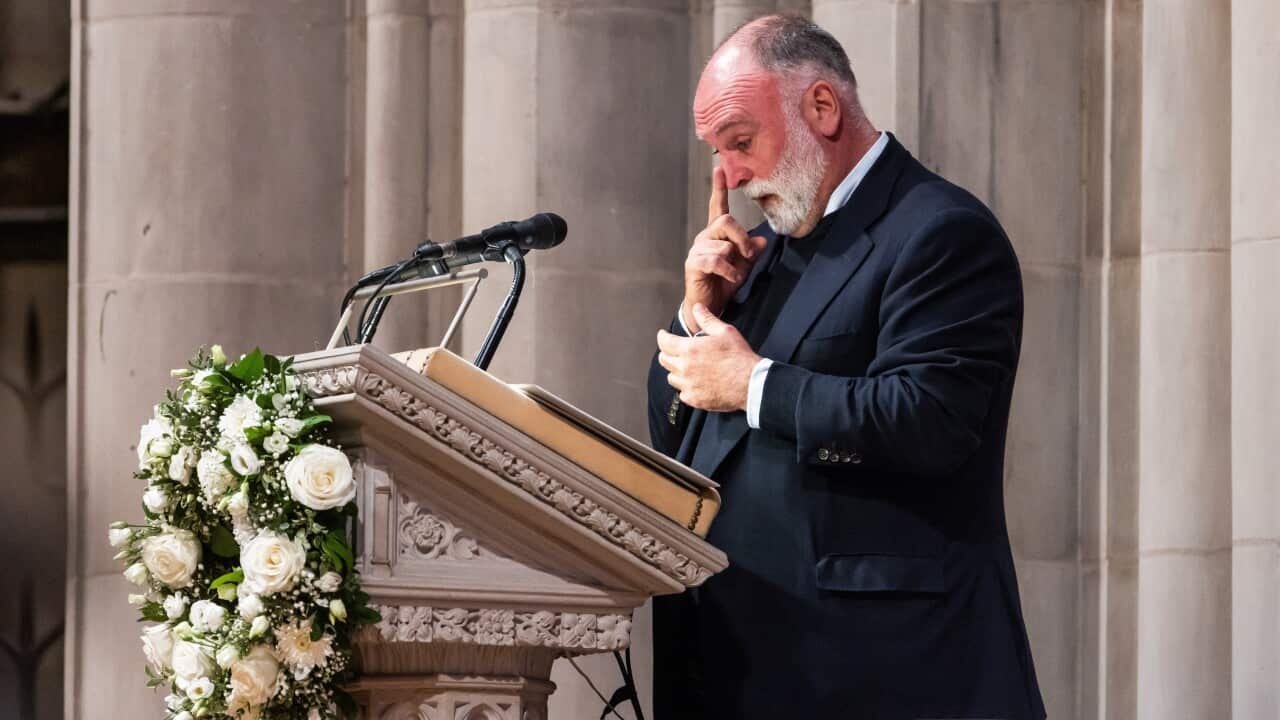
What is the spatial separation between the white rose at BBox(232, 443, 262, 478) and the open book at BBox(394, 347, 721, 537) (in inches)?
10.6

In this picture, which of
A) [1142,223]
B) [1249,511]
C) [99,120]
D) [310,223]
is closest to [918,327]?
[1249,511]

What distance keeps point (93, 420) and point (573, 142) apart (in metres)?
1.54

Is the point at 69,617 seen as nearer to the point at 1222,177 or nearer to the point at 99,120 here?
the point at 99,120

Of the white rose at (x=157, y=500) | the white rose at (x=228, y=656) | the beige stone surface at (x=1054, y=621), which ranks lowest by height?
the beige stone surface at (x=1054, y=621)

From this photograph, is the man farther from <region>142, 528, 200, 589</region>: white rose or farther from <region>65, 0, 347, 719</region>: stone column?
<region>65, 0, 347, 719</region>: stone column

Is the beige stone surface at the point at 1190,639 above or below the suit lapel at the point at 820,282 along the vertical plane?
below

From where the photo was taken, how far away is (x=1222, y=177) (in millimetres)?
4941

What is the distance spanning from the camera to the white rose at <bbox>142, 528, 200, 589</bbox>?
9.51ft

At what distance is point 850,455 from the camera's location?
306 cm

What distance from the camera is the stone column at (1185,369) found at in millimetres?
4855

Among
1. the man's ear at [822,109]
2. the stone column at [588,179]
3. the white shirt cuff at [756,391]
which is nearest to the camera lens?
the white shirt cuff at [756,391]

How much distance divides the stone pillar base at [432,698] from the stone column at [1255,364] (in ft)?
7.58

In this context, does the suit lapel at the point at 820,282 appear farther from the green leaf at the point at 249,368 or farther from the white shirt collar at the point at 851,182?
the green leaf at the point at 249,368

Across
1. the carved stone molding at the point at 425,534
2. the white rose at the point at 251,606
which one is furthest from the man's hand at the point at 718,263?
the white rose at the point at 251,606
